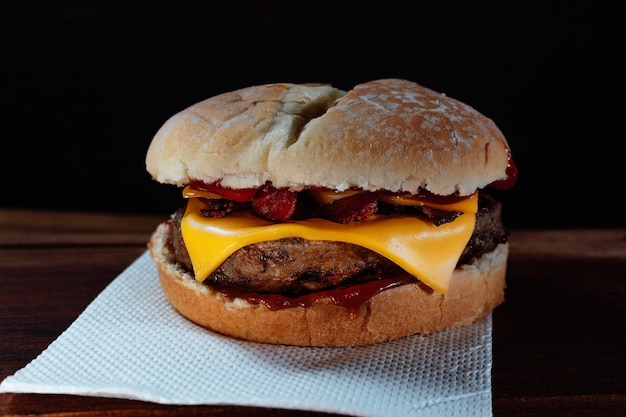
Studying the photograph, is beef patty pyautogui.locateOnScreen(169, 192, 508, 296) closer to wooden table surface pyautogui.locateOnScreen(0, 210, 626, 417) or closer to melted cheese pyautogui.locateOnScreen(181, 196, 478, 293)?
melted cheese pyautogui.locateOnScreen(181, 196, 478, 293)

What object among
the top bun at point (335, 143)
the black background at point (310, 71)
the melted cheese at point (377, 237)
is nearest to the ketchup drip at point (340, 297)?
the melted cheese at point (377, 237)

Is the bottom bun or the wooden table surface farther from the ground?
the bottom bun

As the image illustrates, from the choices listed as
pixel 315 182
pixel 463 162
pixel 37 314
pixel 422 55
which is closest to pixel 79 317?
pixel 37 314

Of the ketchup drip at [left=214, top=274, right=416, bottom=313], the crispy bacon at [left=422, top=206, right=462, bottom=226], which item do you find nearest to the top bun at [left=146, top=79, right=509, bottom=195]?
the crispy bacon at [left=422, top=206, right=462, bottom=226]

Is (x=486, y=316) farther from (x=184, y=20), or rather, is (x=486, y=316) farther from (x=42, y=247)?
(x=184, y=20)

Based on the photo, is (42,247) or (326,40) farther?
(326,40)

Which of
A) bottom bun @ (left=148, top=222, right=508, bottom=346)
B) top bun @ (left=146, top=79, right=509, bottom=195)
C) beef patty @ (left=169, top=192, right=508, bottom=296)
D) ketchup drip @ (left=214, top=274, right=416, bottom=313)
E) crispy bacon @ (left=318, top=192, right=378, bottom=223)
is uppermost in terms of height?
top bun @ (left=146, top=79, right=509, bottom=195)

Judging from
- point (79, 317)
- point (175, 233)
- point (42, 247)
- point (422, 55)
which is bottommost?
point (42, 247)
